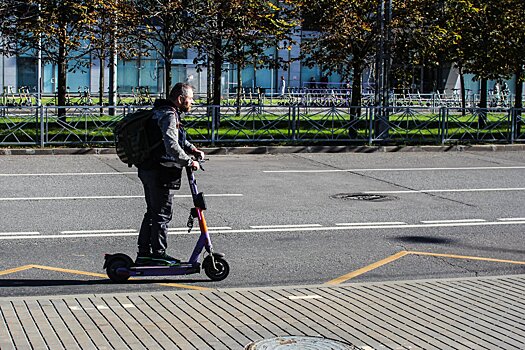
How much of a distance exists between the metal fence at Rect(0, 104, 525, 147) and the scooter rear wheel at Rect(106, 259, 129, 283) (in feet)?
45.1

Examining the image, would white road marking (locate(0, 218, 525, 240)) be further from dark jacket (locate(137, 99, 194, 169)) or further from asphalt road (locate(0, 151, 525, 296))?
dark jacket (locate(137, 99, 194, 169))

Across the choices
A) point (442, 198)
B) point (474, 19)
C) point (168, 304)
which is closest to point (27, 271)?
point (168, 304)

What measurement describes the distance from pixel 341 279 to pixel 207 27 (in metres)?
19.4

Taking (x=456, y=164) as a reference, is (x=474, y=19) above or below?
above

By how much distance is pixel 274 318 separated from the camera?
7.34m

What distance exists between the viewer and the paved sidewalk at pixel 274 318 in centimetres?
665

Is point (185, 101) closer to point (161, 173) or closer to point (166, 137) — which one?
point (166, 137)

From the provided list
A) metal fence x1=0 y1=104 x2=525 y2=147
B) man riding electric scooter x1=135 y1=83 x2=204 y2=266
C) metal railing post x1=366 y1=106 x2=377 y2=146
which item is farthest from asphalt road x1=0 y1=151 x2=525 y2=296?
metal railing post x1=366 y1=106 x2=377 y2=146

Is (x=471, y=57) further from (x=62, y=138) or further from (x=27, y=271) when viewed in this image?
(x=27, y=271)

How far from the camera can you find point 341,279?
921 centimetres

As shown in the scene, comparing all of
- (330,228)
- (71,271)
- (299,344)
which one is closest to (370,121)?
(330,228)

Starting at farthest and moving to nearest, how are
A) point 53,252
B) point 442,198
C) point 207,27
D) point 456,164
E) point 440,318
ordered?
point 207,27, point 456,164, point 442,198, point 53,252, point 440,318

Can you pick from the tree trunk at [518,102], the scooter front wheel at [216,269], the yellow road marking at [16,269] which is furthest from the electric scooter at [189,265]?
the tree trunk at [518,102]

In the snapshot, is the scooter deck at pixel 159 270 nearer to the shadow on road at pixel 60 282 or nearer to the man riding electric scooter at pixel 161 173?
the man riding electric scooter at pixel 161 173
